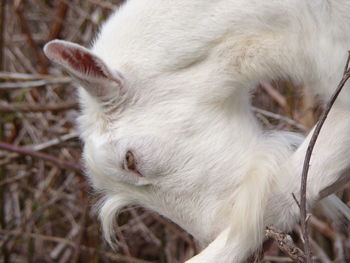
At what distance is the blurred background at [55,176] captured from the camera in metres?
3.95

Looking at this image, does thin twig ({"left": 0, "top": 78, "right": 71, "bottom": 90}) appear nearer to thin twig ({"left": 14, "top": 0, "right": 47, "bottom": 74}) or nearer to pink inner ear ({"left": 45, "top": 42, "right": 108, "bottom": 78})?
thin twig ({"left": 14, "top": 0, "right": 47, "bottom": 74})

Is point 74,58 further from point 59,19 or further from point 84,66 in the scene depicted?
point 59,19

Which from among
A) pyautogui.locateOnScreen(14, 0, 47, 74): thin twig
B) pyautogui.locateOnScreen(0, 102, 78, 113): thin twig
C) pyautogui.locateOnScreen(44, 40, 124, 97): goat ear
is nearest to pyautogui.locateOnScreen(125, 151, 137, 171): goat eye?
pyautogui.locateOnScreen(44, 40, 124, 97): goat ear

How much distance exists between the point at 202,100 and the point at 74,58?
37cm

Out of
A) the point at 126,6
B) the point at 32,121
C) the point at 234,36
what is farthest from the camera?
the point at 32,121

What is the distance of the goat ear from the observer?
6.42 feet

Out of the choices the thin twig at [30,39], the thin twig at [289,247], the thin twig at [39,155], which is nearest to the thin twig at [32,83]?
the thin twig at [30,39]

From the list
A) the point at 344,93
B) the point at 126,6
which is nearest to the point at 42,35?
the point at 126,6

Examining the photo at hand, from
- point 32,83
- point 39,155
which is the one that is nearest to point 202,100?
point 39,155

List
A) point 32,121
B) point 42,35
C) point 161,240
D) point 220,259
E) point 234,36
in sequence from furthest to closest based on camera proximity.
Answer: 1. point 42,35
2. point 32,121
3. point 161,240
4. point 234,36
5. point 220,259

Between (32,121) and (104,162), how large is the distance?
2397mm

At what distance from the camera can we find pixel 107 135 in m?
2.12

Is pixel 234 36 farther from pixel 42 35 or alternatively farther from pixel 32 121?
pixel 42 35

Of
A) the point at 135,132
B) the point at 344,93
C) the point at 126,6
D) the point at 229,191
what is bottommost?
the point at 229,191
